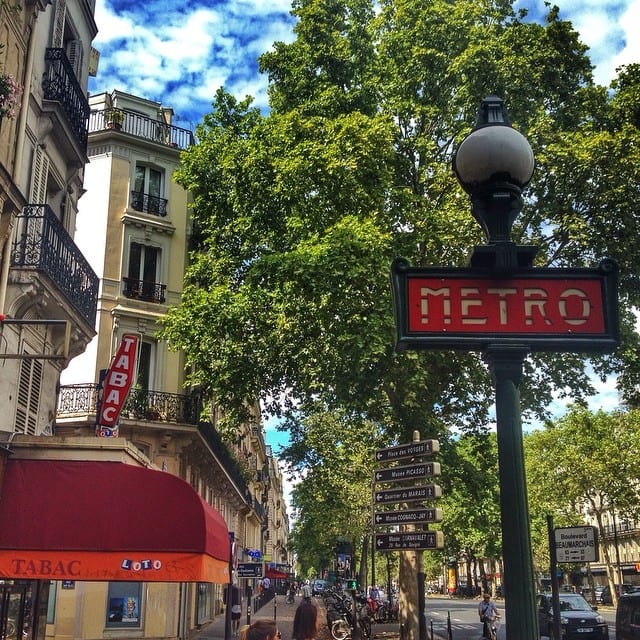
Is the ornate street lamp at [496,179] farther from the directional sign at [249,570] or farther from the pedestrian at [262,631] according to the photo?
the directional sign at [249,570]

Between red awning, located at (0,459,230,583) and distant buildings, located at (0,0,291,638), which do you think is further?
distant buildings, located at (0,0,291,638)

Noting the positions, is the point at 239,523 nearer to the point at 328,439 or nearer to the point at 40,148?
the point at 328,439

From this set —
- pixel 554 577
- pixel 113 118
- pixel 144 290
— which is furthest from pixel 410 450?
pixel 113 118

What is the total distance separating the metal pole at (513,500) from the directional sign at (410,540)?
6.98 m

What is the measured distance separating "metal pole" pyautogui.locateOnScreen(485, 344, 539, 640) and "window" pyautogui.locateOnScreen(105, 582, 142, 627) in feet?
67.1

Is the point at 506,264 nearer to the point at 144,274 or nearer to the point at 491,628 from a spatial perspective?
the point at 491,628

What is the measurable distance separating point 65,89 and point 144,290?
46.4ft

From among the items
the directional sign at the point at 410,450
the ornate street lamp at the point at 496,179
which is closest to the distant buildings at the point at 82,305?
the directional sign at the point at 410,450

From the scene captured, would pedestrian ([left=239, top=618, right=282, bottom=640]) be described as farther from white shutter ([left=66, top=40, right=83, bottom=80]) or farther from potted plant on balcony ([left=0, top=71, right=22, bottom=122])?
white shutter ([left=66, top=40, right=83, bottom=80])

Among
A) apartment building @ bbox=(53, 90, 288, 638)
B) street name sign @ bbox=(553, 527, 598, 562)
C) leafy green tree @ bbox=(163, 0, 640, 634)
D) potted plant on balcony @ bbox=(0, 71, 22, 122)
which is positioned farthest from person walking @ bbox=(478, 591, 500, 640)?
potted plant on balcony @ bbox=(0, 71, 22, 122)

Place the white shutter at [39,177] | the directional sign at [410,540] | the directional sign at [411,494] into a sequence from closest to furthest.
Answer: the directional sign at [411,494]
the directional sign at [410,540]
the white shutter at [39,177]

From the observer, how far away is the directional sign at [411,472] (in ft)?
34.1

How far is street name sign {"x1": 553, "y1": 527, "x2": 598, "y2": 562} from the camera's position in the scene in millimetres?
12734

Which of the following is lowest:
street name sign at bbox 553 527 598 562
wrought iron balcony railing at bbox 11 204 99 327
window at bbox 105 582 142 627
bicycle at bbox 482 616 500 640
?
bicycle at bbox 482 616 500 640
